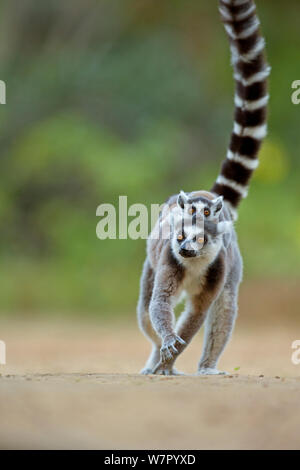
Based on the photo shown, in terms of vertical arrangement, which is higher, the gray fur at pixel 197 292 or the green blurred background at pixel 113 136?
the green blurred background at pixel 113 136

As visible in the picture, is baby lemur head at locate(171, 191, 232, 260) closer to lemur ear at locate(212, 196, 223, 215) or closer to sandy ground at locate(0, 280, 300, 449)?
lemur ear at locate(212, 196, 223, 215)

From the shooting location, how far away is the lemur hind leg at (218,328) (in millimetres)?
7125

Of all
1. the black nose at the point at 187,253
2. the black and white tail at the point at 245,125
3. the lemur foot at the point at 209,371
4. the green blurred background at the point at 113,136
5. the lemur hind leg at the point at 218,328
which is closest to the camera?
the black nose at the point at 187,253

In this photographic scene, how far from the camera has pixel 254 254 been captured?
19062 mm

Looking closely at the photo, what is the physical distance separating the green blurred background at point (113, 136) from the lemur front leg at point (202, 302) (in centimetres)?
1178

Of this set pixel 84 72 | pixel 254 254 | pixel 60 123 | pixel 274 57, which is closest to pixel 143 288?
pixel 254 254

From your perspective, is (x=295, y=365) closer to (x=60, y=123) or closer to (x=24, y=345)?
(x=24, y=345)

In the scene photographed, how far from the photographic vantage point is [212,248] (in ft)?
21.8

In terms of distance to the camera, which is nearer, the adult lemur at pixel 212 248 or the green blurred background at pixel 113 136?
the adult lemur at pixel 212 248

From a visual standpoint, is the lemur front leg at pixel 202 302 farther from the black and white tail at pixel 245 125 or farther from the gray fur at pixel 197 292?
the black and white tail at pixel 245 125

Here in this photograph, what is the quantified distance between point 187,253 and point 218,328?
41.4 inches

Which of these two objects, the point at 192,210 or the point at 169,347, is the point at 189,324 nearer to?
the point at 169,347

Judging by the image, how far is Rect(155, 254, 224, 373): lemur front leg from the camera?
22.1ft

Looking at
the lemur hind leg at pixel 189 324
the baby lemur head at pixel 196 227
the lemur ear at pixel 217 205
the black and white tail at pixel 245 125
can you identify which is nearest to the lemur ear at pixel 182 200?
the baby lemur head at pixel 196 227
